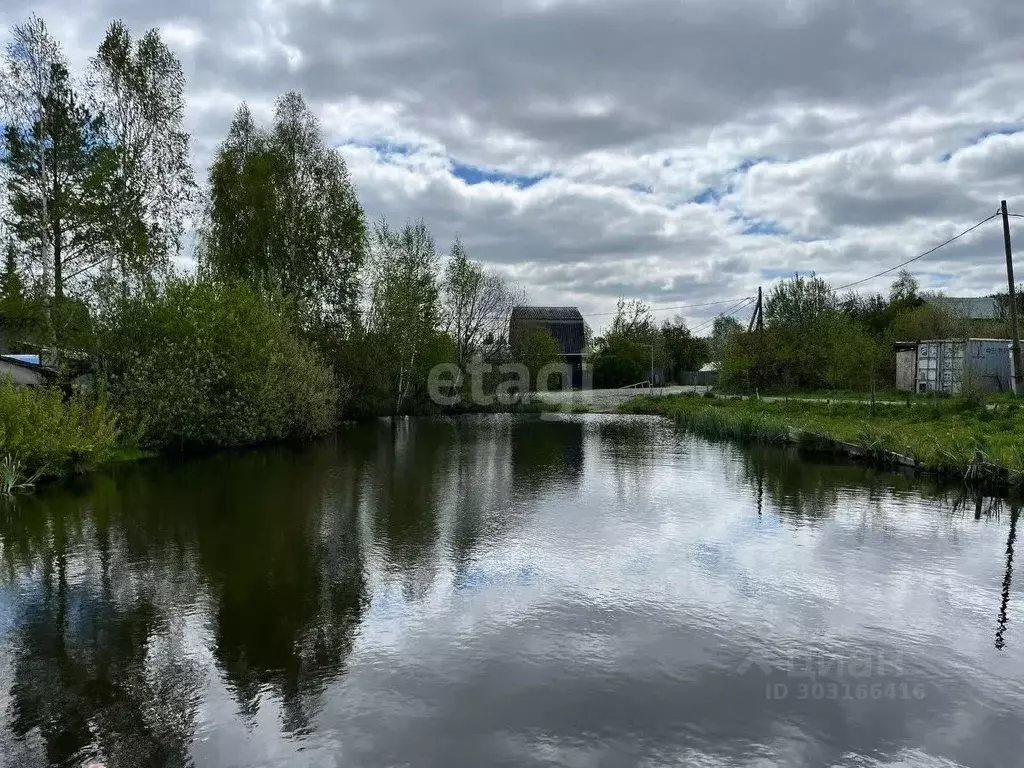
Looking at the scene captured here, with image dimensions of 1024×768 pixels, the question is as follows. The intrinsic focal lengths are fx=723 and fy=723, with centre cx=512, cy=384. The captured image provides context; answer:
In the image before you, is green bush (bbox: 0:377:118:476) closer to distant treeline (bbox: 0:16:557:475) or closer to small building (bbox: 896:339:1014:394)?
distant treeline (bbox: 0:16:557:475)

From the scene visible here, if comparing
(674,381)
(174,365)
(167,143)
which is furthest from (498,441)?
(674,381)

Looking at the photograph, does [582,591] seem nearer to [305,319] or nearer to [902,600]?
[902,600]

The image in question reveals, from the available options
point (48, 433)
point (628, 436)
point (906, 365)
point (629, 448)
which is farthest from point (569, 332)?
point (48, 433)

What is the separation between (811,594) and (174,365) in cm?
1622

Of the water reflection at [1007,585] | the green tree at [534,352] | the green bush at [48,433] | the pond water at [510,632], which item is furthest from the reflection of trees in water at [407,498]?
the green tree at [534,352]

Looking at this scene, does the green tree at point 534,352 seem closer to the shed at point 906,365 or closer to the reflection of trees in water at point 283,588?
the shed at point 906,365

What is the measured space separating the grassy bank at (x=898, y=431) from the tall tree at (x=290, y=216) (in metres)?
15.2

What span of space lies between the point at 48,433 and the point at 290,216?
16930 millimetres

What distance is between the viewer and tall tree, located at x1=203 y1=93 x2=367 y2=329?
2814cm

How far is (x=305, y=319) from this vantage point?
95.8ft

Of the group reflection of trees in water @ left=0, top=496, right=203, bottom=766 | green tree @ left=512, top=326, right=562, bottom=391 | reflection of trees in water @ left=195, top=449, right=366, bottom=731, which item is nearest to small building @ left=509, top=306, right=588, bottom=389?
green tree @ left=512, top=326, right=562, bottom=391

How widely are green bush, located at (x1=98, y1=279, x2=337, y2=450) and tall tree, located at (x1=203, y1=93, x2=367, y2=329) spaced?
7121mm

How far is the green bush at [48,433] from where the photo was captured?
12930 mm

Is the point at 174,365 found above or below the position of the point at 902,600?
above
